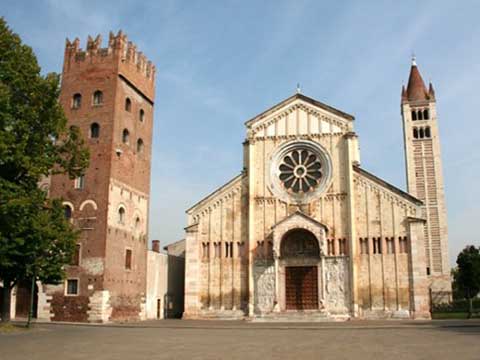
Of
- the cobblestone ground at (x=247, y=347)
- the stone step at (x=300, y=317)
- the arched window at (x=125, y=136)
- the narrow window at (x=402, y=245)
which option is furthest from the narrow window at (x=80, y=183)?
the narrow window at (x=402, y=245)

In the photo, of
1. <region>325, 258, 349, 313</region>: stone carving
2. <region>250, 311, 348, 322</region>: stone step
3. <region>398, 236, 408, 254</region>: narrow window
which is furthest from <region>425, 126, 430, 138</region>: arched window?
<region>250, 311, 348, 322</region>: stone step

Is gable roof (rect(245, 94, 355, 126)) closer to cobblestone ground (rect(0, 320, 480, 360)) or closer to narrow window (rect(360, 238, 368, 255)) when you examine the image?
narrow window (rect(360, 238, 368, 255))

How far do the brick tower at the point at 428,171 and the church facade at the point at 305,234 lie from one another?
21610 mm

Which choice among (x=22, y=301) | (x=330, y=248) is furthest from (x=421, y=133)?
(x=22, y=301)

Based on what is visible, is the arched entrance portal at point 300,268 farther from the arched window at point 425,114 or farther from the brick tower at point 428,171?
the arched window at point 425,114

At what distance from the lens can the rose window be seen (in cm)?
3734

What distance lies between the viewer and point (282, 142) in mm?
38312

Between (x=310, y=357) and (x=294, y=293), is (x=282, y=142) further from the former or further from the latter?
(x=310, y=357)

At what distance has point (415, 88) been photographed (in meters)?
63.7

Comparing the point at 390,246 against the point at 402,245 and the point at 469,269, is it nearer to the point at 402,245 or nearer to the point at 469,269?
the point at 402,245

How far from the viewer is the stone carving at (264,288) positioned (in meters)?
35.3

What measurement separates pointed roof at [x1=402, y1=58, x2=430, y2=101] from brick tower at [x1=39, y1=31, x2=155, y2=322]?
3777 cm

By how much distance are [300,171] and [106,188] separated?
1401cm

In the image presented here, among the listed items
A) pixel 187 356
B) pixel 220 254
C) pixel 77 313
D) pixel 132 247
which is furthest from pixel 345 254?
pixel 187 356
